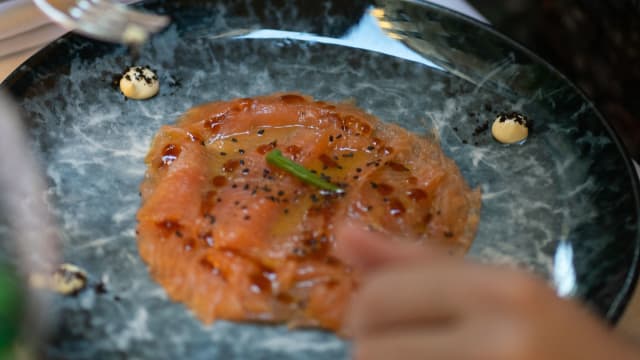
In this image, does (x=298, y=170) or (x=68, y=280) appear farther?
(x=298, y=170)

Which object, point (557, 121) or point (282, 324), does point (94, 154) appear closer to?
point (282, 324)

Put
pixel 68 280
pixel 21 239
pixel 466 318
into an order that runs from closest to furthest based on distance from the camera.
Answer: pixel 466 318, pixel 21 239, pixel 68 280

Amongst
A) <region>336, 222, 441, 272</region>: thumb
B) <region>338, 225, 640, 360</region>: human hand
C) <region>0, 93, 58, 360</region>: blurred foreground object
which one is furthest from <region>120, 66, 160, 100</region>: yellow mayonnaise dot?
<region>338, 225, 640, 360</region>: human hand

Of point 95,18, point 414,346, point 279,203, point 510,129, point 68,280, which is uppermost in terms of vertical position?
point 95,18

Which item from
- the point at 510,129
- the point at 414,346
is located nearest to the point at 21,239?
the point at 414,346

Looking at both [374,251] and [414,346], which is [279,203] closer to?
[374,251]

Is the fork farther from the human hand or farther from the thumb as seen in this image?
the human hand

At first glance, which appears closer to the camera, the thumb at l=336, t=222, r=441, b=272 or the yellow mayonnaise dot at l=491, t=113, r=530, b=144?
the thumb at l=336, t=222, r=441, b=272
